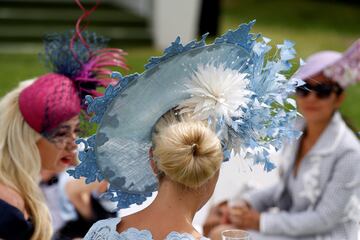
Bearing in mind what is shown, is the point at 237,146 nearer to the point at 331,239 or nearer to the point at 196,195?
the point at 196,195

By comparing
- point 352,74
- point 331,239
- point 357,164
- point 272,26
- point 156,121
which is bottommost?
point 272,26

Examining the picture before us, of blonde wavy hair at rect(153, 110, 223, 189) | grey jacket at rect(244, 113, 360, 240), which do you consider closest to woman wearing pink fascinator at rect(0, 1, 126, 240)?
blonde wavy hair at rect(153, 110, 223, 189)

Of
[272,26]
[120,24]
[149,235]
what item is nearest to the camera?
[149,235]

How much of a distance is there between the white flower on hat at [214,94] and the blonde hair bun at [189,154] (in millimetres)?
94

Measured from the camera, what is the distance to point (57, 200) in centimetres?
466

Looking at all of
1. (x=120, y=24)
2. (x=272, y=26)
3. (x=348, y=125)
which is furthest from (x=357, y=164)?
(x=272, y=26)

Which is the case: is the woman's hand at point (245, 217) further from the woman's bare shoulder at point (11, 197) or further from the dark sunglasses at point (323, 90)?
the woman's bare shoulder at point (11, 197)

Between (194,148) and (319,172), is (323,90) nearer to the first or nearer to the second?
(319,172)

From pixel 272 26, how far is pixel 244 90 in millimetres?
10323

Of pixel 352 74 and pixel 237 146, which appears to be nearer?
pixel 237 146

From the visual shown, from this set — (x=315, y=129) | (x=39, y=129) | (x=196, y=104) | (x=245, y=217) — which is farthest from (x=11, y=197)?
(x=315, y=129)

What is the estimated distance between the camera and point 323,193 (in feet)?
14.8

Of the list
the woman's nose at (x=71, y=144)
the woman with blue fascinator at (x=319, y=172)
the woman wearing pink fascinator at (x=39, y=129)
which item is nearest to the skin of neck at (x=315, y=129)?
the woman with blue fascinator at (x=319, y=172)

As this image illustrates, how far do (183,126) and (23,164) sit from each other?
1.27 metres
